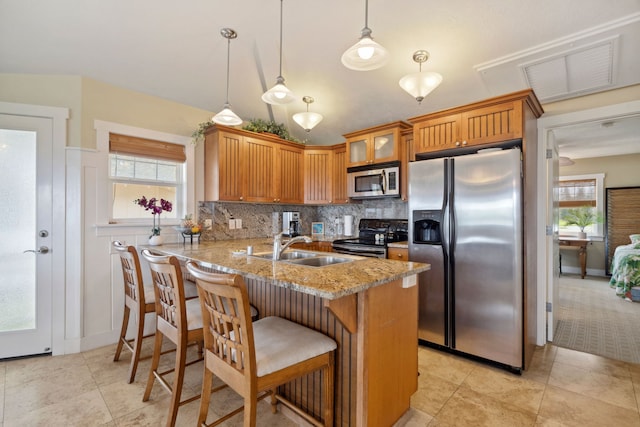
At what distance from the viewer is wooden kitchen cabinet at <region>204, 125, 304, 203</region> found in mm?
3418

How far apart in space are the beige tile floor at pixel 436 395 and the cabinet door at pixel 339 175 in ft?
7.50

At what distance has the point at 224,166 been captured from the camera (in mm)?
3426

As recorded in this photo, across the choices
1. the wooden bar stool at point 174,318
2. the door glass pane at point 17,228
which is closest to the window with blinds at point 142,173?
the door glass pane at point 17,228

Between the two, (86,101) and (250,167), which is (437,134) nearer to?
(250,167)

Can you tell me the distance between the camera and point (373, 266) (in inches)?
69.9

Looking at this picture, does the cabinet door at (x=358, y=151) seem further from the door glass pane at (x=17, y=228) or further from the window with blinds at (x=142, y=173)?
the door glass pane at (x=17, y=228)

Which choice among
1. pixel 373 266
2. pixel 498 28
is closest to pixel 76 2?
pixel 373 266

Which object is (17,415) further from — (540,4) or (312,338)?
(540,4)

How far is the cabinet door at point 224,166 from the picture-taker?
3.39m

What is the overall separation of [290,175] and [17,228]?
2.80 meters

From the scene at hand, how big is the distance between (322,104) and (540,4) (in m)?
2.27

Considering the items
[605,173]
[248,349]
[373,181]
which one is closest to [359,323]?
[248,349]

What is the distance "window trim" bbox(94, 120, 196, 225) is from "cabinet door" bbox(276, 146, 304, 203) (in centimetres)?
108

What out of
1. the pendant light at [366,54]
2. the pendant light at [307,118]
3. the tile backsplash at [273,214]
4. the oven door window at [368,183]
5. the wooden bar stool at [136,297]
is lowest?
the wooden bar stool at [136,297]
